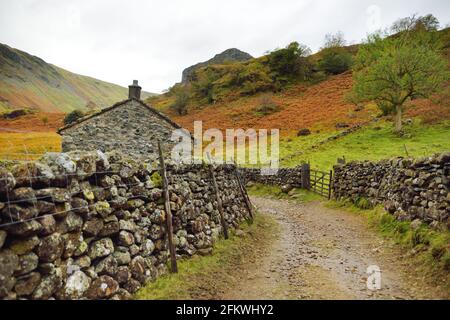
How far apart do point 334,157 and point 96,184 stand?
80.9ft

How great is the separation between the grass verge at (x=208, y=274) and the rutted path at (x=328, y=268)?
28cm

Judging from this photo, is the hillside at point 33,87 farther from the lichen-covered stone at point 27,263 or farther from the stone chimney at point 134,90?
the lichen-covered stone at point 27,263

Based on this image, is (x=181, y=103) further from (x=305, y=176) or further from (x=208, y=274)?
(x=208, y=274)

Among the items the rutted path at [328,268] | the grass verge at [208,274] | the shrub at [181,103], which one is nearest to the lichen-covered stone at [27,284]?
the grass verge at [208,274]

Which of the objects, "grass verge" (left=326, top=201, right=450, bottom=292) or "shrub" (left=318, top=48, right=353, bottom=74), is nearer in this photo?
"grass verge" (left=326, top=201, right=450, bottom=292)

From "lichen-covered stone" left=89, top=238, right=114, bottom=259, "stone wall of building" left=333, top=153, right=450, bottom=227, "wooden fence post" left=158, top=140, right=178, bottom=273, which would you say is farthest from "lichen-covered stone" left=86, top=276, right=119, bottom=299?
"stone wall of building" left=333, top=153, right=450, bottom=227

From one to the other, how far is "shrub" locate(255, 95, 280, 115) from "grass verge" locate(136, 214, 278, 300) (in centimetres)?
4180

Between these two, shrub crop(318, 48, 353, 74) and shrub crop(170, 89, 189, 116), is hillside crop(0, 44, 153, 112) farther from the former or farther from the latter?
shrub crop(318, 48, 353, 74)

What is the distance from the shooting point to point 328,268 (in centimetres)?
757

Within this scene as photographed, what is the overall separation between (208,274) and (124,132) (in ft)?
45.0

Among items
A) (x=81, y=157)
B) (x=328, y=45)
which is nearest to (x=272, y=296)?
(x=81, y=157)

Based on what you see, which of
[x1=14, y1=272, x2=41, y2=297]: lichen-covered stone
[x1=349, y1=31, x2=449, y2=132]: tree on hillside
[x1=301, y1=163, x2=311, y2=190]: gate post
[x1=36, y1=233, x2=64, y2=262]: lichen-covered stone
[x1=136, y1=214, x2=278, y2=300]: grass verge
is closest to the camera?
[x1=14, y1=272, x2=41, y2=297]: lichen-covered stone

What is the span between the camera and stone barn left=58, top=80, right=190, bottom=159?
59.1 ft

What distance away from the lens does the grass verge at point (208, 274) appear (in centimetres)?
562
